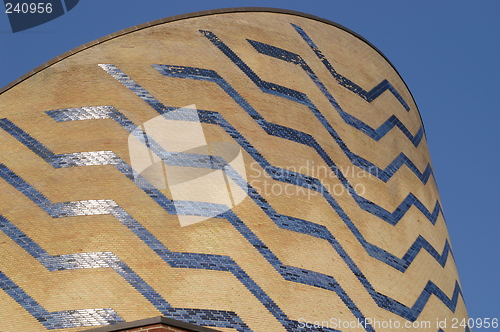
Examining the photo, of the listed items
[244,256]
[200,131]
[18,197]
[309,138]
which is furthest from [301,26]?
[18,197]

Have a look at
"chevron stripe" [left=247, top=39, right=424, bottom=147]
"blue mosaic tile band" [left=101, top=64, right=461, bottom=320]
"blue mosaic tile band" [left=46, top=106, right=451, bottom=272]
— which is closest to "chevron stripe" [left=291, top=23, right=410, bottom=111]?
"chevron stripe" [left=247, top=39, right=424, bottom=147]

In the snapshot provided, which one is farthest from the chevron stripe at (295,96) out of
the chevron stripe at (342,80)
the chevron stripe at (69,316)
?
the chevron stripe at (69,316)

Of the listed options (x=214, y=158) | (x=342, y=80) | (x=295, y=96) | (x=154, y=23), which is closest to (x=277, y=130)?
(x=295, y=96)

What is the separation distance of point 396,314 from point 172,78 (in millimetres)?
4495

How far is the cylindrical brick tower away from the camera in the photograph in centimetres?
903

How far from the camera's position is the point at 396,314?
1036 centimetres

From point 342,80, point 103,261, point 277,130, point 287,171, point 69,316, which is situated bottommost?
point 69,316

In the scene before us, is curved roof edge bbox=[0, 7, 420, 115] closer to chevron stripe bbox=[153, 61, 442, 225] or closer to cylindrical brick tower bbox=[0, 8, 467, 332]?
cylindrical brick tower bbox=[0, 8, 467, 332]

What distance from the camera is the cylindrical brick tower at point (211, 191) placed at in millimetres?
9031

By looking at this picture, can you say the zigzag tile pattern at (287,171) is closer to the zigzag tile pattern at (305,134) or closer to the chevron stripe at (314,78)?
the zigzag tile pattern at (305,134)

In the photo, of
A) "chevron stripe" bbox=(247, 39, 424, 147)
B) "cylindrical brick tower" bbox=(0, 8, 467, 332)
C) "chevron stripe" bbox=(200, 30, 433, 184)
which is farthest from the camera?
"chevron stripe" bbox=(247, 39, 424, 147)

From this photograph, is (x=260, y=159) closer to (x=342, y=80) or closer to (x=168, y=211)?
(x=168, y=211)

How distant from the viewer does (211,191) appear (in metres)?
9.66

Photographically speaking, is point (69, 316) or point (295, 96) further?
point (295, 96)
